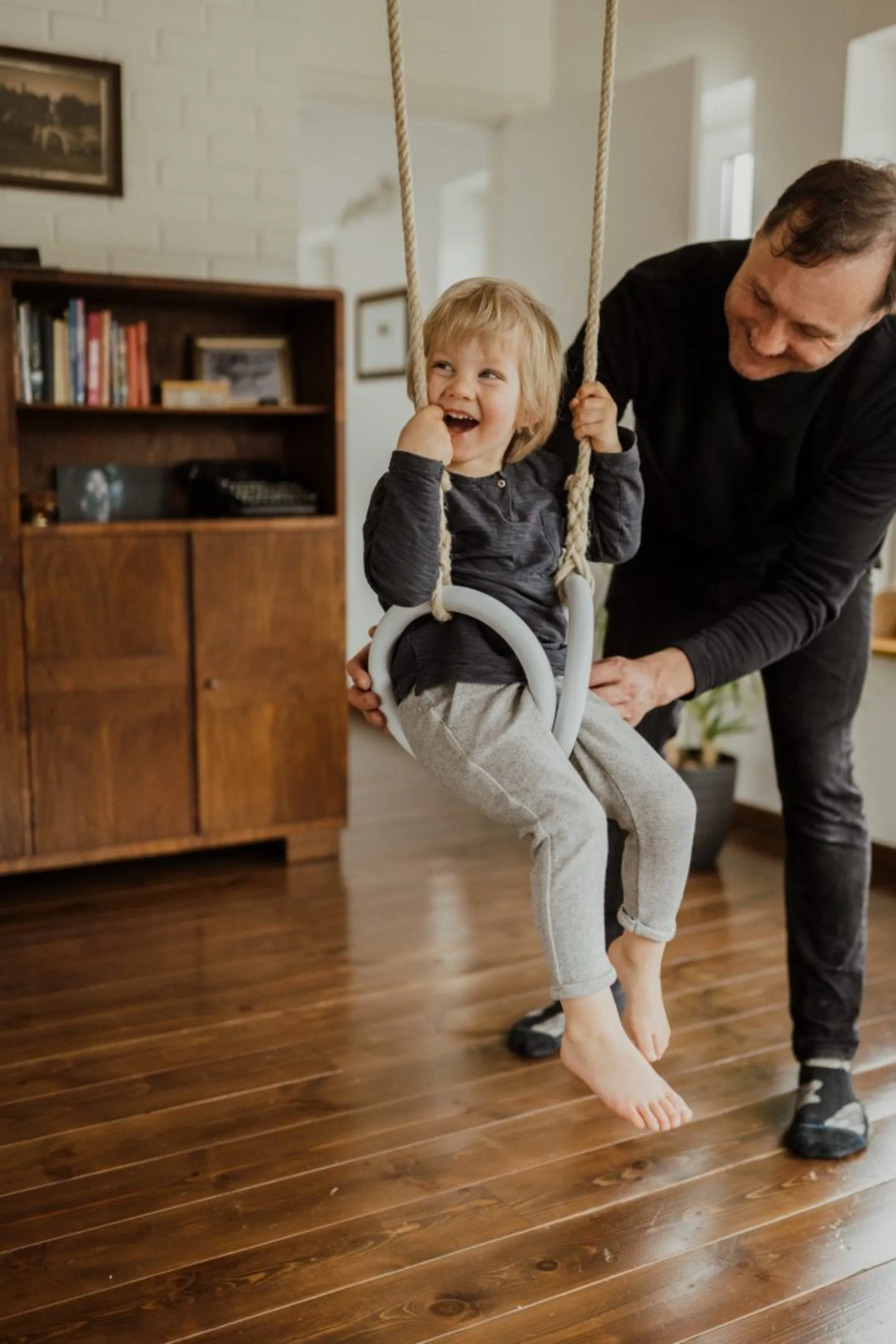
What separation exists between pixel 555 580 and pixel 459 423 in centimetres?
23

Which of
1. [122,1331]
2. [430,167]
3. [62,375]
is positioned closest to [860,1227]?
[122,1331]

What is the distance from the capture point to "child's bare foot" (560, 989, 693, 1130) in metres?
1.59

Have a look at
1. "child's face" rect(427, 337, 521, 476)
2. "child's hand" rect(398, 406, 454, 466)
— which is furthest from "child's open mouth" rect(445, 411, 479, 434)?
"child's hand" rect(398, 406, 454, 466)

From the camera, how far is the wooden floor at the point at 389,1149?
5.85 ft

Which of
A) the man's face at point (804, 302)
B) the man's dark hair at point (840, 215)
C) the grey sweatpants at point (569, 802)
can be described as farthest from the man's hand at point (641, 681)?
the man's dark hair at point (840, 215)

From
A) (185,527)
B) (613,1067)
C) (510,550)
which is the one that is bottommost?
(613,1067)

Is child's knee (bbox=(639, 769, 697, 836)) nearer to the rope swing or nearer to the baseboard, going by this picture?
the rope swing

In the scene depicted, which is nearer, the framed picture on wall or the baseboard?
the framed picture on wall

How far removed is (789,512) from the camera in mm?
2098

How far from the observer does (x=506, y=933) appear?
3.15 metres

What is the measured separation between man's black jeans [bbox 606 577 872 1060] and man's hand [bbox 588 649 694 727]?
35cm

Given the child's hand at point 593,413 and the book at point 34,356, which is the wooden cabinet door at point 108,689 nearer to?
the book at point 34,356

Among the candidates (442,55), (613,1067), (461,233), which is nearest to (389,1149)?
(613,1067)

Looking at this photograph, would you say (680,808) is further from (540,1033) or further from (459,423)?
(540,1033)
